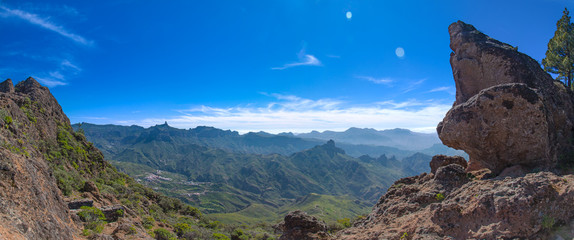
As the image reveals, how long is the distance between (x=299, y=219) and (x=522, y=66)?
2236 centimetres

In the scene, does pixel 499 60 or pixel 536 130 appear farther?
pixel 499 60

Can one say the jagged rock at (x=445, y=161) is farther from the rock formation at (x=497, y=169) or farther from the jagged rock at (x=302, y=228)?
the jagged rock at (x=302, y=228)

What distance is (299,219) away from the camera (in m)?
20.4

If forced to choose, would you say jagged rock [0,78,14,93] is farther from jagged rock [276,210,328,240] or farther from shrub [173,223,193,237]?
jagged rock [276,210,328,240]

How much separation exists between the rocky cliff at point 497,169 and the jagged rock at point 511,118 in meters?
0.05

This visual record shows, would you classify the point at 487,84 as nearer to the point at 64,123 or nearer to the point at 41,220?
the point at 41,220

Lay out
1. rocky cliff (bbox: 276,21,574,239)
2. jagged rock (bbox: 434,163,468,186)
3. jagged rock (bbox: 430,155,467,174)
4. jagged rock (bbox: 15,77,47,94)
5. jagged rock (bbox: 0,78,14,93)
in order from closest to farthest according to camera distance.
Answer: rocky cliff (bbox: 276,21,574,239)
jagged rock (bbox: 434,163,468,186)
jagged rock (bbox: 430,155,467,174)
jagged rock (bbox: 0,78,14,93)
jagged rock (bbox: 15,77,47,94)

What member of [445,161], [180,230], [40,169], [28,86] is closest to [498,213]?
[445,161]

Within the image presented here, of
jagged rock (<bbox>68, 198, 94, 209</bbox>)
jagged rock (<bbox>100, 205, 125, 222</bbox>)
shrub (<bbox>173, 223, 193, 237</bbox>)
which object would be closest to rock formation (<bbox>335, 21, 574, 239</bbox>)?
jagged rock (<bbox>100, 205, 125, 222</bbox>)

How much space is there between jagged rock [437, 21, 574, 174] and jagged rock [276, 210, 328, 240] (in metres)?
12.6

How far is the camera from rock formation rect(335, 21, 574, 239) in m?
11.1

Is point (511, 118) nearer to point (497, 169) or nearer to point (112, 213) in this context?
point (497, 169)

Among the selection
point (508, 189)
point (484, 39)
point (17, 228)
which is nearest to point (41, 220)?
point (17, 228)

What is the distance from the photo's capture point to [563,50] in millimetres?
28641
